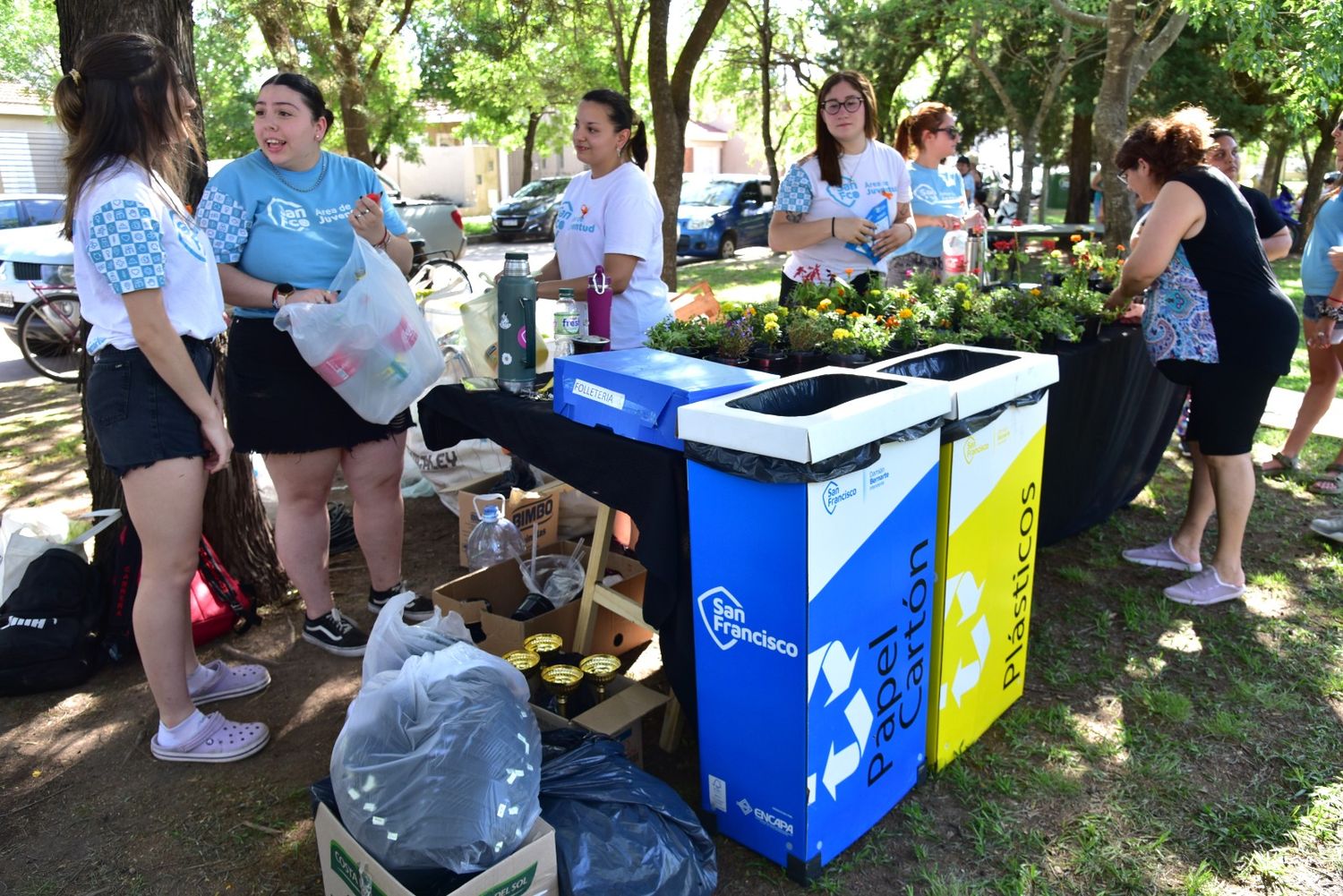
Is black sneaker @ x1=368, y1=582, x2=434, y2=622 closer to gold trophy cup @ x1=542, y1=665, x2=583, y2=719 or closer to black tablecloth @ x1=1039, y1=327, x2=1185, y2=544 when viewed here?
gold trophy cup @ x1=542, y1=665, x2=583, y2=719

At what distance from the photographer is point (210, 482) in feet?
11.4

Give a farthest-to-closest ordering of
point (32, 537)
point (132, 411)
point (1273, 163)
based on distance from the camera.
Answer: point (1273, 163), point (32, 537), point (132, 411)

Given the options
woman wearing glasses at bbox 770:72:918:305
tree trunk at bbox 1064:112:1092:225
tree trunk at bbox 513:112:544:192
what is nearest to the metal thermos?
woman wearing glasses at bbox 770:72:918:305

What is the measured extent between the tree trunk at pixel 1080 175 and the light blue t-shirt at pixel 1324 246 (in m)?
13.5

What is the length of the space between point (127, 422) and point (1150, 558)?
3.72m

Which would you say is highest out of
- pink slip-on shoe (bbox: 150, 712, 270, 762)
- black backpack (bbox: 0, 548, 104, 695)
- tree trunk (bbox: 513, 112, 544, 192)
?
tree trunk (bbox: 513, 112, 544, 192)

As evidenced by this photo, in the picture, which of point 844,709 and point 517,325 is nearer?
point 844,709

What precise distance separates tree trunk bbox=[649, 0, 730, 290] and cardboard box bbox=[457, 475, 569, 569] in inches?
156

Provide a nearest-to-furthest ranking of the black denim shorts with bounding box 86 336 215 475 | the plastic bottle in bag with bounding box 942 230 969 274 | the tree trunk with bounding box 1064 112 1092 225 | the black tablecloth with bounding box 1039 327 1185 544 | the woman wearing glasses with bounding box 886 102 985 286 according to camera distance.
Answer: the black denim shorts with bounding box 86 336 215 475 → the black tablecloth with bounding box 1039 327 1185 544 → the plastic bottle in bag with bounding box 942 230 969 274 → the woman wearing glasses with bounding box 886 102 985 286 → the tree trunk with bounding box 1064 112 1092 225

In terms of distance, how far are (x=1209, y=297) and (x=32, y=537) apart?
4.11 m

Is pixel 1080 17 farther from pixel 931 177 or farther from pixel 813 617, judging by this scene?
pixel 813 617

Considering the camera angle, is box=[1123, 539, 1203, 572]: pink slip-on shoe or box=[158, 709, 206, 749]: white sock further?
box=[1123, 539, 1203, 572]: pink slip-on shoe

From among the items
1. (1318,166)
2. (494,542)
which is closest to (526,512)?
(494,542)

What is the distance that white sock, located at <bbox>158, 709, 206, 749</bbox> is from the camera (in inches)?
105
